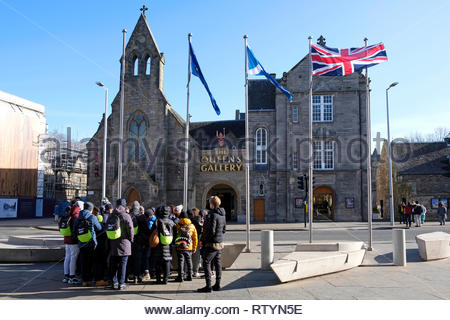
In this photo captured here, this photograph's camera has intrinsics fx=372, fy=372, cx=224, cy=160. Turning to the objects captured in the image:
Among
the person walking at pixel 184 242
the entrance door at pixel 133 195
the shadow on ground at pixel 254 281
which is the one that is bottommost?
the shadow on ground at pixel 254 281

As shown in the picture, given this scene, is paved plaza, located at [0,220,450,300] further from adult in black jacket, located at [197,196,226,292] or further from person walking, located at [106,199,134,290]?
adult in black jacket, located at [197,196,226,292]

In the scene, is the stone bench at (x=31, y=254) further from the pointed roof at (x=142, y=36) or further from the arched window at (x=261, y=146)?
the pointed roof at (x=142, y=36)

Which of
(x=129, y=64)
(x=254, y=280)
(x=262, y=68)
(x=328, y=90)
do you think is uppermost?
(x=129, y=64)

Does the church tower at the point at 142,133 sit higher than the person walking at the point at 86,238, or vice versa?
the church tower at the point at 142,133

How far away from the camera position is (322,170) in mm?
32562

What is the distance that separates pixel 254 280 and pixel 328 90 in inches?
1071

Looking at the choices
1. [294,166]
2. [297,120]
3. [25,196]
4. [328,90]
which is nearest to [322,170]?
[294,166]

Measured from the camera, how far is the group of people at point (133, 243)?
26.0 feet

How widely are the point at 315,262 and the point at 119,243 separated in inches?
176

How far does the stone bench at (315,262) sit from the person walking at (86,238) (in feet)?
13.7

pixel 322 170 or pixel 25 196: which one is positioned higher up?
pixel 322 170

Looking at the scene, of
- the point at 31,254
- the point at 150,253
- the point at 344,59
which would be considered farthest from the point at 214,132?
the point at 150,253

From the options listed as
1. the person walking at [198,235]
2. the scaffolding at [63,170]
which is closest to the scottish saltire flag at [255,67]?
the person walking at [198,235]

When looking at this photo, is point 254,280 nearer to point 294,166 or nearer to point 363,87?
point 294,166
